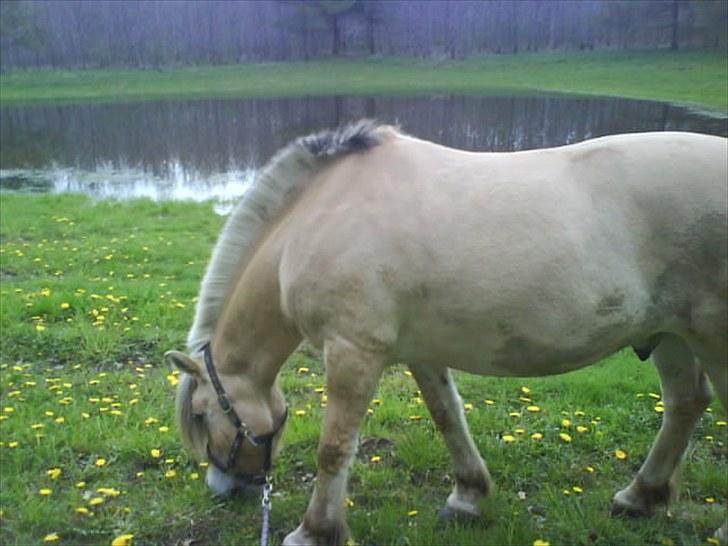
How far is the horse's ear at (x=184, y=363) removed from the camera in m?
3.63

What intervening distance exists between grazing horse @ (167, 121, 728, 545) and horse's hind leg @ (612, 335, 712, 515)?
6.4 inches

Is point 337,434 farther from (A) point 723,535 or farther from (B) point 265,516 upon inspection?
(A) point 723,535

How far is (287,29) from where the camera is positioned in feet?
180

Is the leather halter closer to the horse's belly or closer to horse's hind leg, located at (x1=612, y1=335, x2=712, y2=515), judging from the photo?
the horse's belly

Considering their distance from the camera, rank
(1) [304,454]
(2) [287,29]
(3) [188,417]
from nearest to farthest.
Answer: (3) [188,417], (1) [304,454], (2) [287,29]

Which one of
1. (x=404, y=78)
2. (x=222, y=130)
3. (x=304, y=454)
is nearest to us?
(x=304, y=454)

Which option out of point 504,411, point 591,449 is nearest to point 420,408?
point 504,411

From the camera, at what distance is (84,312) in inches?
294

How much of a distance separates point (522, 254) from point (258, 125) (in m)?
26.6

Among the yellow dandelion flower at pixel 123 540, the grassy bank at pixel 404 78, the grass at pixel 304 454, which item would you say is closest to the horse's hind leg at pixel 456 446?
the grass at pixel 304 454

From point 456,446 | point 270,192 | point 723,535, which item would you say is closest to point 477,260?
point 270,192

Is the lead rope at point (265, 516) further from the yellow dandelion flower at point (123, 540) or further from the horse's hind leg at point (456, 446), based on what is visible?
the horse's hind leg at point (456, 446)

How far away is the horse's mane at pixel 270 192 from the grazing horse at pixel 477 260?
0.04 ft

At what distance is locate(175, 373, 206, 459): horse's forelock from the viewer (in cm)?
386
